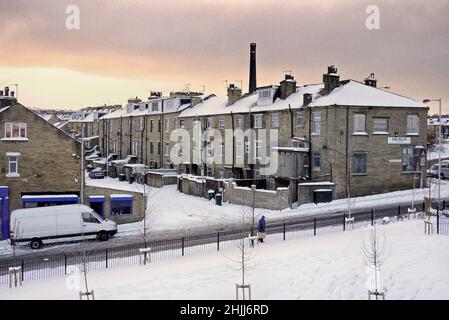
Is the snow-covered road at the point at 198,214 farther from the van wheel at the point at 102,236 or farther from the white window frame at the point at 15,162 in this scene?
the white window frame at the point at 15,162

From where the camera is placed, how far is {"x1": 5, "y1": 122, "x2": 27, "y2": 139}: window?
121 ft

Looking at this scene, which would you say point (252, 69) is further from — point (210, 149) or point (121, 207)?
point (121, 207)

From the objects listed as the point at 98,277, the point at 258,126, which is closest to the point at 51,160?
the point at 98,277

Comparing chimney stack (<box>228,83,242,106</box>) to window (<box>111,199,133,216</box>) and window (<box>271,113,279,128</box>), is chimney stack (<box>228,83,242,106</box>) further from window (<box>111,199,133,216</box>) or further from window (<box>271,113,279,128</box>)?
window (<box>111,199,133,216</box>)

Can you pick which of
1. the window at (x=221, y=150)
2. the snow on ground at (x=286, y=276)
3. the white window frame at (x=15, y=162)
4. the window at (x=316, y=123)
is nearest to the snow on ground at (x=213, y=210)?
the window at (x=316, y=123)

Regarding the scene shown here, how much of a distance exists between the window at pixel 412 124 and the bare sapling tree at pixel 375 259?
22.3 meters

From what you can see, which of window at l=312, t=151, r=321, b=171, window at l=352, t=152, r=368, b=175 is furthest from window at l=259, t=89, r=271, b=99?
window at l=352, t=152, r=368, b=175

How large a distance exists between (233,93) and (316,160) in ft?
62.4

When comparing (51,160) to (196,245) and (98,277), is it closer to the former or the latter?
(196,245)

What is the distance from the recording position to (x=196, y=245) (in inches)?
1129

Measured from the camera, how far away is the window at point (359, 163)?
144ft

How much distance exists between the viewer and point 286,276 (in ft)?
66.9

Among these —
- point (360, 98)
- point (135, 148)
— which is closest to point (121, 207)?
point (360, 98)
